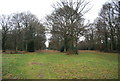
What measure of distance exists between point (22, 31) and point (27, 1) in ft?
72.3

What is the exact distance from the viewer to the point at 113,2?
2216 cm

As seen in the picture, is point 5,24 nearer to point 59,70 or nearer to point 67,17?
point 67,17

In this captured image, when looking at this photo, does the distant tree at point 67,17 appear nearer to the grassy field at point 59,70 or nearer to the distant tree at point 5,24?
the distant tree at point 5,24

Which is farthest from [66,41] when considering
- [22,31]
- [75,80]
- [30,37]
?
[75,80]

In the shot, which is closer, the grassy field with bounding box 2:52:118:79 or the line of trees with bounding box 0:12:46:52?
the grassy field with bounding box 2:52:118:79

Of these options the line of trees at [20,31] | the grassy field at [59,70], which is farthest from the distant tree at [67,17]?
the grassy field at [59,70]

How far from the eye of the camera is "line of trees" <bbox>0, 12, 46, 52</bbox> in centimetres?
2811

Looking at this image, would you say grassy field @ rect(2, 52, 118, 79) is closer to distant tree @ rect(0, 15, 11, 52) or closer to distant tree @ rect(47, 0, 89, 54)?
distant tree @ rect(47, 0, 89, 54)

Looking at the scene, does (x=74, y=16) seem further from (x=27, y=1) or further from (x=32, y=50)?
(x=32, y=50)

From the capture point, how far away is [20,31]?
99.7 feet

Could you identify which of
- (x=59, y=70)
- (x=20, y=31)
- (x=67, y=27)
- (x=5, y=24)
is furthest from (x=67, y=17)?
(x=59, y=70)

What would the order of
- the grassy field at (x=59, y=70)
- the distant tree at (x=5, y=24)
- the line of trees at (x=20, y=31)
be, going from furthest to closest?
the line of trees at (x=20, y=31)
the distant tree at (x=5, y=24)
the grassy field at (x=59, y=70)

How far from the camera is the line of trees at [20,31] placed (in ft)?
92.2

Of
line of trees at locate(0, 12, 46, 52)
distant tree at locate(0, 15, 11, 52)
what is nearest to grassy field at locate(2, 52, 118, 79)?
line of trees at locate(0, 12, 46, 52)
